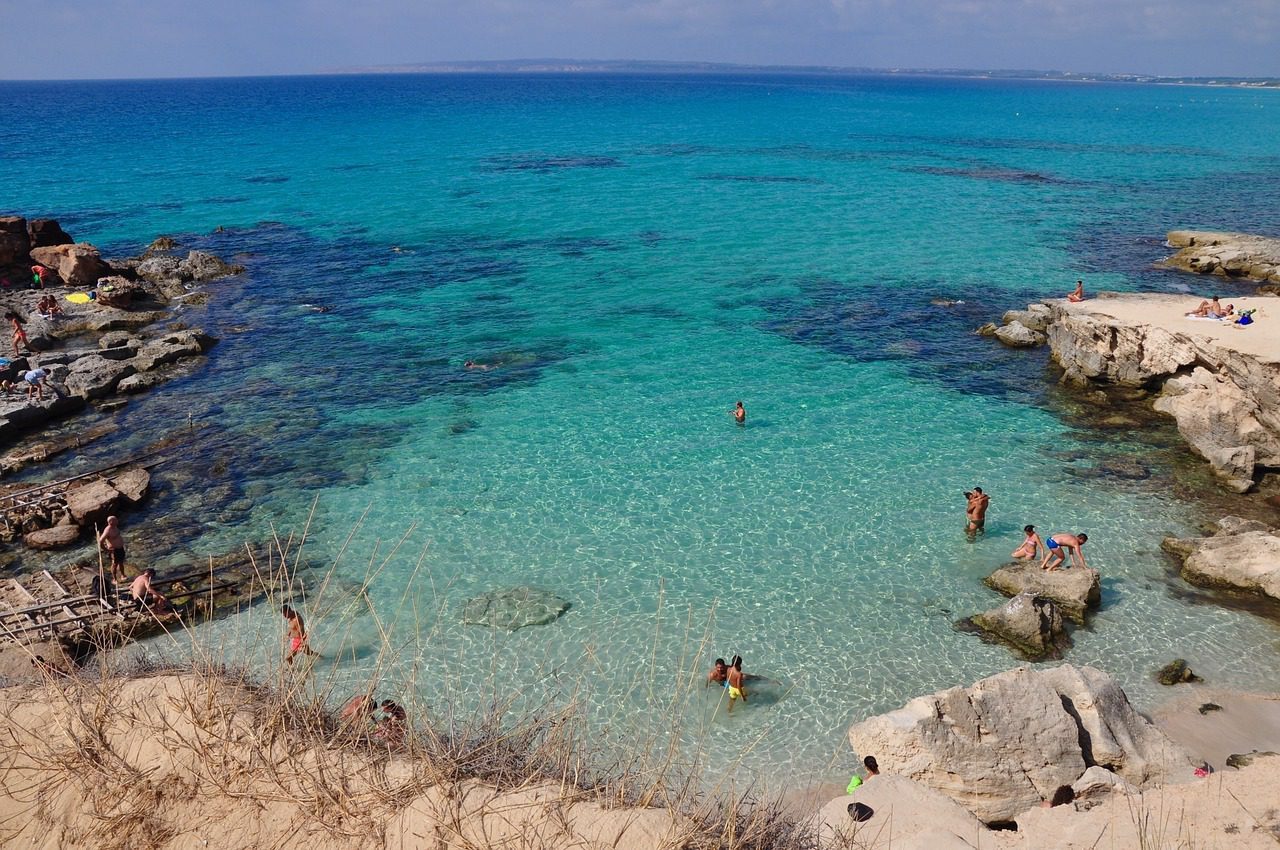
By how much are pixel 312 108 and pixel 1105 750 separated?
173 metres

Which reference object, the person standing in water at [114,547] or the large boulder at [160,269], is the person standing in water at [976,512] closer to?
the person standing in water at [114,547]

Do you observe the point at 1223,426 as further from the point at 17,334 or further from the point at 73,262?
the point at 73,262

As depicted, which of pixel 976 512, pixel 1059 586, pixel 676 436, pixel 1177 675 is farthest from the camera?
pixel 676 436

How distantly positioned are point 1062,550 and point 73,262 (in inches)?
1647

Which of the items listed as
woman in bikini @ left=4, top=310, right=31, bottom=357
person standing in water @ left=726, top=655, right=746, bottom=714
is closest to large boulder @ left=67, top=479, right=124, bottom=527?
woman in bikini @ left=4, top=310, right=31, bottom=357

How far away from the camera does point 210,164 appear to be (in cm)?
7694

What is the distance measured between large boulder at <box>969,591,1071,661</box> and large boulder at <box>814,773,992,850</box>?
5.13 metres

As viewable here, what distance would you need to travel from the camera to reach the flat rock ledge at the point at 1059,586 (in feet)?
53.0

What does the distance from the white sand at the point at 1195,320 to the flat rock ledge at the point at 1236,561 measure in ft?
23.9

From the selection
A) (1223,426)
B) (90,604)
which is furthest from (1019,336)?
(90,604)

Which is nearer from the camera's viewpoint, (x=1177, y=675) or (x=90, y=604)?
(x=1177, y=675)

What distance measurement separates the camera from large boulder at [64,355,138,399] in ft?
86.5

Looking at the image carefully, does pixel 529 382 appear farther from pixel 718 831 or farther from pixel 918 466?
pixel 718 831

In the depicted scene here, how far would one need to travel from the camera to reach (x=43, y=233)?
39.2m
